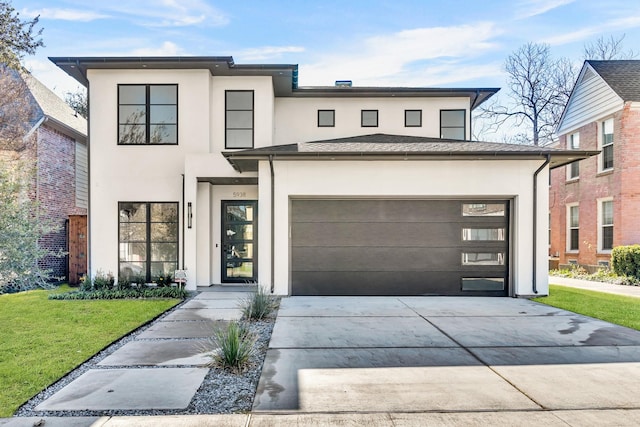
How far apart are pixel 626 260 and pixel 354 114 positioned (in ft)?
31.2

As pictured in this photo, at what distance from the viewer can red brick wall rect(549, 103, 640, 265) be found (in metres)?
13.7

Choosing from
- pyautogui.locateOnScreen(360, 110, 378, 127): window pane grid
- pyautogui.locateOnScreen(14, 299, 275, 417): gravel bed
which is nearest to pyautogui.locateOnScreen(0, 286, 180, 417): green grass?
pyautogui.locateOnScreen(14, 299, 275, 417): gravel bed

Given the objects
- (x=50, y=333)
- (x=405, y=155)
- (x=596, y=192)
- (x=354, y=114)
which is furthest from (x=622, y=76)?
(x=50, y=333)

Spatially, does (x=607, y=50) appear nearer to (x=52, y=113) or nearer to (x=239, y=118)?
(x=239, y=118)

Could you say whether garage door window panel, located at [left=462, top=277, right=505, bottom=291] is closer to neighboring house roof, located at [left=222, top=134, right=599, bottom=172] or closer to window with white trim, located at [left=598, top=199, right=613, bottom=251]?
neighboring house roof, located at [left=222, top=134, right=599, bottom=172]

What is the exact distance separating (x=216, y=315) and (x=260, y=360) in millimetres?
Result: 2843

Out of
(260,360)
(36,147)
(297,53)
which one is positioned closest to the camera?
(260,360)

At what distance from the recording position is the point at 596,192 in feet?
49.8

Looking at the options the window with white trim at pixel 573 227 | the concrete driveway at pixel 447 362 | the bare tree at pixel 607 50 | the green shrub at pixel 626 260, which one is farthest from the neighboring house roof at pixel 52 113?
the bare tree at pixel 607 50

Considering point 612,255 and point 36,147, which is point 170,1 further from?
point 612,255

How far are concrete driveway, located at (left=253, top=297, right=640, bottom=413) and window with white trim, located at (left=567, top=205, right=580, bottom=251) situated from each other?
11.3m

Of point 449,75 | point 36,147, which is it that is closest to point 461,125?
point 449,75

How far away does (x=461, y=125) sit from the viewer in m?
12.6

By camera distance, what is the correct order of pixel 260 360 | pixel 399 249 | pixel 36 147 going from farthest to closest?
pixel 36 147, pixel 399 249, pixel 260 360
